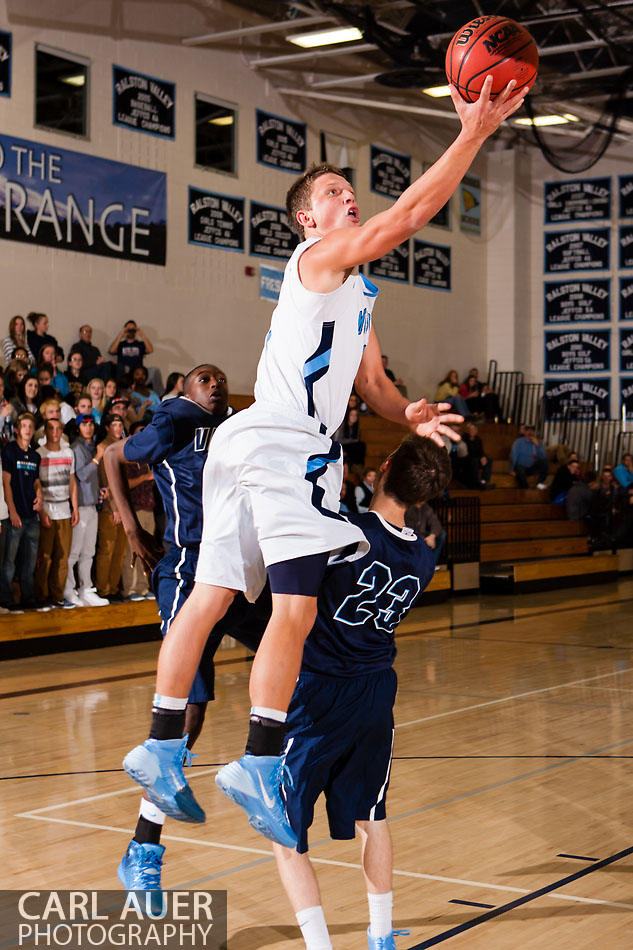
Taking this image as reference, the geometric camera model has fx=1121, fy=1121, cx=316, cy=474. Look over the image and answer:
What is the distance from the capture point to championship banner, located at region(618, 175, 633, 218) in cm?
2170

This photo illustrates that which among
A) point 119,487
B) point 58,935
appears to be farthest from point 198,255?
point 58,935

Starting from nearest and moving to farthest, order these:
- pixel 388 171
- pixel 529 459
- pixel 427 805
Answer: pixel 427 805 → pixel 529 459 → pixel 388 171

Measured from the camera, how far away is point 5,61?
13.4 meters

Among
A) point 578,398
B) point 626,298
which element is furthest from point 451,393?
point 626,298

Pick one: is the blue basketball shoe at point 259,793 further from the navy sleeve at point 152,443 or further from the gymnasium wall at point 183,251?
the gymnasium wall at point 183,251

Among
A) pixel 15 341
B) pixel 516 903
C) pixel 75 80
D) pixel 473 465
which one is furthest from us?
pixel 473 465

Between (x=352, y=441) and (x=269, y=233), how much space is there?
4578 mm

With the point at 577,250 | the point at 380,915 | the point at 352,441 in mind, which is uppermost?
the point at 577,250

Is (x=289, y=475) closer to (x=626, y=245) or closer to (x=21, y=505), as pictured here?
(x=21, y=505)

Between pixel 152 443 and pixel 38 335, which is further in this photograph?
pixel 38 335

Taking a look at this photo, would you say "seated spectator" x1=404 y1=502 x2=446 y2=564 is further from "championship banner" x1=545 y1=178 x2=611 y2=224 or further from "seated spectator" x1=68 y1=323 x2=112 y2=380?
"championship banner" x1=545 y1=178 x2=611 y2=224

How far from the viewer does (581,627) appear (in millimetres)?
11516

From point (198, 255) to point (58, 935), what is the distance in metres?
13.4

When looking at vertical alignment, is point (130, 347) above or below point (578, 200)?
below
